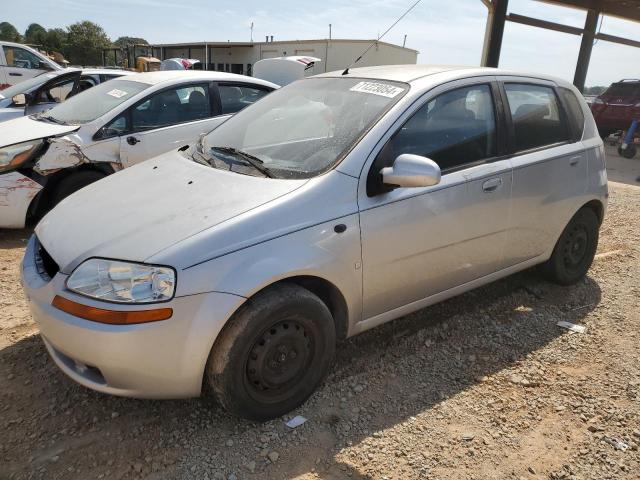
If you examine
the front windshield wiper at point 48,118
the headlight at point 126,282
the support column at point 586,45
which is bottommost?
the headlight at point 126,282

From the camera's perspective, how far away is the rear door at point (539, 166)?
3.31 meters

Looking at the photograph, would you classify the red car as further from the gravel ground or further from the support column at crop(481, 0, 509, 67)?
the gravel ground

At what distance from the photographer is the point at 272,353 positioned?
2355 mm

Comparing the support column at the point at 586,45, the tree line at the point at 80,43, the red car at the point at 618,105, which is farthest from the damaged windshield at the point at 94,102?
the tree line at the point at 80,43

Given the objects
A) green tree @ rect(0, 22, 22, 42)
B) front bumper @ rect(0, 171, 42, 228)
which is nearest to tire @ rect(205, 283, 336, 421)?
front bumper @ rect(0, 171, 42, 228)

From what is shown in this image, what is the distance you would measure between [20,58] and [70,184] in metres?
9.29

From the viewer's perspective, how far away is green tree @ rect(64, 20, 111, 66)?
155ft

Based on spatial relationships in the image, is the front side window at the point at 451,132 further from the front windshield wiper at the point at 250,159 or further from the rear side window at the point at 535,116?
the front windshield wiper at the point at 250,159

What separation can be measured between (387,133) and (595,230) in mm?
2416

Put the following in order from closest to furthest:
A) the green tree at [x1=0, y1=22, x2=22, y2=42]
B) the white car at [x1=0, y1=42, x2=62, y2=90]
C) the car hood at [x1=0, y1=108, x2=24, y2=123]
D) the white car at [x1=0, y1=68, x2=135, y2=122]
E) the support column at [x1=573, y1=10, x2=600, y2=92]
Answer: the white car at [x1=0, y1=68, x2=135, y2=122] → the car hood at [x1=0, y1=108, x2=24, y2=123] → the white car at [x1=0, y1=42, x2=62, y2=90] → the support column at [x1=573, y1=10, x2=600, y2=92] → the green tree at [x1=0, y1=22, x2=22, y2=42]

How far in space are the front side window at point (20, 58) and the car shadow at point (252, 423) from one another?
11.3m

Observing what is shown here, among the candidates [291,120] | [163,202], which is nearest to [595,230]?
[291,120]

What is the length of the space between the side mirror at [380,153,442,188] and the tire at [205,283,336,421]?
715 millimetres

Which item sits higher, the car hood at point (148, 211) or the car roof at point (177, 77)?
the car roof at point (177, 77)
